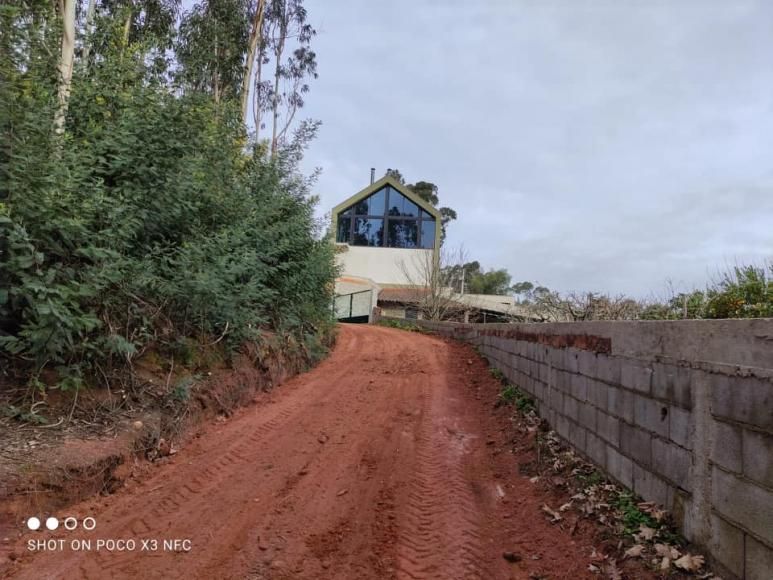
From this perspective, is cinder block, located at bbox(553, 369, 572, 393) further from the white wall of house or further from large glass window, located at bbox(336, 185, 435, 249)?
large glass window, located at bbox(336, 185, 435, 249)

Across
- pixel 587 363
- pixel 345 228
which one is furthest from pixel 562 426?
pixel 345 228

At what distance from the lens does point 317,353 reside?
35.2 feet

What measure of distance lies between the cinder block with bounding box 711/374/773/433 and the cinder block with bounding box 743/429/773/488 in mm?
48

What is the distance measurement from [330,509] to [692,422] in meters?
2.51

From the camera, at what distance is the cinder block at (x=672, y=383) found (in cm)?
273

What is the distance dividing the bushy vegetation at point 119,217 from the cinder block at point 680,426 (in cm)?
431

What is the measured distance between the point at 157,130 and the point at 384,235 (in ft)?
83.0

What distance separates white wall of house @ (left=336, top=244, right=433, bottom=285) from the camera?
99.0 ft

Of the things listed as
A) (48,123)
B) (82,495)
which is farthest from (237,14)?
(82,495)

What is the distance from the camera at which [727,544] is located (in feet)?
7.51

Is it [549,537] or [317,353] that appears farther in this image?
[317,353]

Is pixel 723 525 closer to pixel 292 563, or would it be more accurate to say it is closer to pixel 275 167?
pixel 292 563

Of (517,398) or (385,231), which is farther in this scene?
(385,231)

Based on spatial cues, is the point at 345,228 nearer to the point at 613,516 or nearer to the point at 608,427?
the point at 608,427
